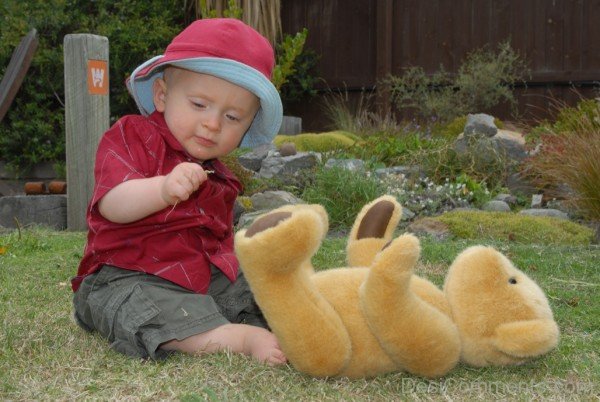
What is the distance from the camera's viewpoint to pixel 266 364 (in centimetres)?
229

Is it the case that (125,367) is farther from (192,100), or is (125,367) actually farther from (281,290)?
(192,100)

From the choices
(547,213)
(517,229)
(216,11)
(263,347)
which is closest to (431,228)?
(517,229)

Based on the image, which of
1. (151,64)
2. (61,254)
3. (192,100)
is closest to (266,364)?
(192,100)

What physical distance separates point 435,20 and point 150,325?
10431mm

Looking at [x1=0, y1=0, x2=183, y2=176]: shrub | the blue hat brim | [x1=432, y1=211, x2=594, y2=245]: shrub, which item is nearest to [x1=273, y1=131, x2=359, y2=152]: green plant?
[x1=0, y1=0, x2=183, y2=176]: shrub

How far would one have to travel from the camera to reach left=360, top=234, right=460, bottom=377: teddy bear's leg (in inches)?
77.8

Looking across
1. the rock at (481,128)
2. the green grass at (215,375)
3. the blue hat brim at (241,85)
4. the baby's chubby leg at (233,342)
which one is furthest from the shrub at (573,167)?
→ the baby's chubby leg at (233,342)

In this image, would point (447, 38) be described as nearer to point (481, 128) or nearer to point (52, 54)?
point (481, 128)

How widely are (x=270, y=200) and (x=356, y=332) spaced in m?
4.74

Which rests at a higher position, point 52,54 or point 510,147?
point 52,54

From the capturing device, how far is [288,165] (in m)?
7.95

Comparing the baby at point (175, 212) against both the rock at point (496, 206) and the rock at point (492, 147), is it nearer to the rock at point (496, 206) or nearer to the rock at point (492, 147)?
the rock at point (496, 206)

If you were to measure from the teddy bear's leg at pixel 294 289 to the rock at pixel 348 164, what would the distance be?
5091 millimetres

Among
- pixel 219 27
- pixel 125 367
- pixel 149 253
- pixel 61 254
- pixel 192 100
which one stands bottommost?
pixel 61 254
